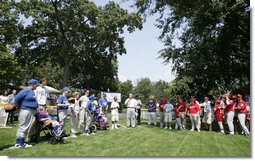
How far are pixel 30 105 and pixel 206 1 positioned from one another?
7.42 m

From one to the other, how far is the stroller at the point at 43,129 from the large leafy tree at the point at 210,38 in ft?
22.9

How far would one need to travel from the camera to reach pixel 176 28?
14484mm

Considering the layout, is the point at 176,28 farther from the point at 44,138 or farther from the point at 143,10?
the point at 44,138

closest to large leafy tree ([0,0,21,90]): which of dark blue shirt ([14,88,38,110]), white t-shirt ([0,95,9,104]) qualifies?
white t-shirt ([0,95,9,104])

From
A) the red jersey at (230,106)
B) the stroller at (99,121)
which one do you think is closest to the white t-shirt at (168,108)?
the red jersey at (230,106)

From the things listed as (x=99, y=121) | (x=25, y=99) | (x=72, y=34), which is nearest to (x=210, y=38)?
Answer: (x=99, y=121)

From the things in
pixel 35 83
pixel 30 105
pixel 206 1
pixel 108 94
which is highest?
pixel 206 1

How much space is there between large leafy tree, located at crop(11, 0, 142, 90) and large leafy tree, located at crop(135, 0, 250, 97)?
862cm

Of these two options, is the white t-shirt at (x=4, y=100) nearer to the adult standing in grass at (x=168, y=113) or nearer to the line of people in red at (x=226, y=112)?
the adult standing in grass at (x=168, y=113)

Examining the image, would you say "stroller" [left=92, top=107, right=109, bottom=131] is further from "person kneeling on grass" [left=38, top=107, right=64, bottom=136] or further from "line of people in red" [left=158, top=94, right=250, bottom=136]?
"line of people in red" [left=158, top=94, right=250, bottom=136]

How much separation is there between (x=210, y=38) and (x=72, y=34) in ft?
46.5

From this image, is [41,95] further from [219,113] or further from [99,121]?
[219,113]

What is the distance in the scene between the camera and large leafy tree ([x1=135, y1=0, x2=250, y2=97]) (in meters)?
10.6

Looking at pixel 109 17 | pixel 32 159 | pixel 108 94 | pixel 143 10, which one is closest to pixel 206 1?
pixel 143 10
